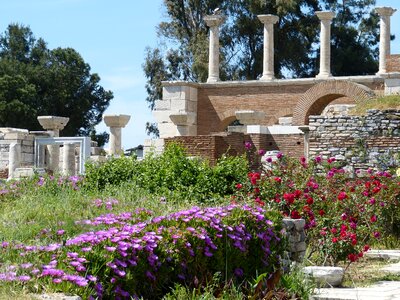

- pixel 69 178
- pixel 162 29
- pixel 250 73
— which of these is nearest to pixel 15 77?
pixel 162 29

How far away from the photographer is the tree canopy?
42.9 m

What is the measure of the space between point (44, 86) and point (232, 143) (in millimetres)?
27750

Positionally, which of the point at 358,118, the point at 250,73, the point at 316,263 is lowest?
the point at 316,263

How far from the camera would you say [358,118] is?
66.6 feet

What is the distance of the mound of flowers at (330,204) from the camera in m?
Answer: 11.1

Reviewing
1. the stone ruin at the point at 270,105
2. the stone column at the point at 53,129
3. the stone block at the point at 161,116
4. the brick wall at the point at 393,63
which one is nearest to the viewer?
the stone ruin at the point at 270,105

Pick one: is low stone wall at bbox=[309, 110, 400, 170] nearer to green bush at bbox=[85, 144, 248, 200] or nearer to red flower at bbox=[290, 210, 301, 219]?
green bush at bbox=[85, 144, 248, 200]

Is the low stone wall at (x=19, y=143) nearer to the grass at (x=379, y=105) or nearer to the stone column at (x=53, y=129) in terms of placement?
the stone column at (x=53, y=129)

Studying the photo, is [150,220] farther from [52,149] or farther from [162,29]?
[162,29]

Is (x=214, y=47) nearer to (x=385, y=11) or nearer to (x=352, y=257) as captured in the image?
(x=385, y=11)

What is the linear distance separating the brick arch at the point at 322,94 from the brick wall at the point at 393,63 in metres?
2.39

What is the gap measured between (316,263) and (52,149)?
56.4 feet

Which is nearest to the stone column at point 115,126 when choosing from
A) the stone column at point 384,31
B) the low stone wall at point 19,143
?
the low stone wall at point 19,143

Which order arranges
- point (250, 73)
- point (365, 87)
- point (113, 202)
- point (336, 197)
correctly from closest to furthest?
1. point (113, 202)
2. point (336, 197)
3. point (365, 87)
4. point (250, 73)
